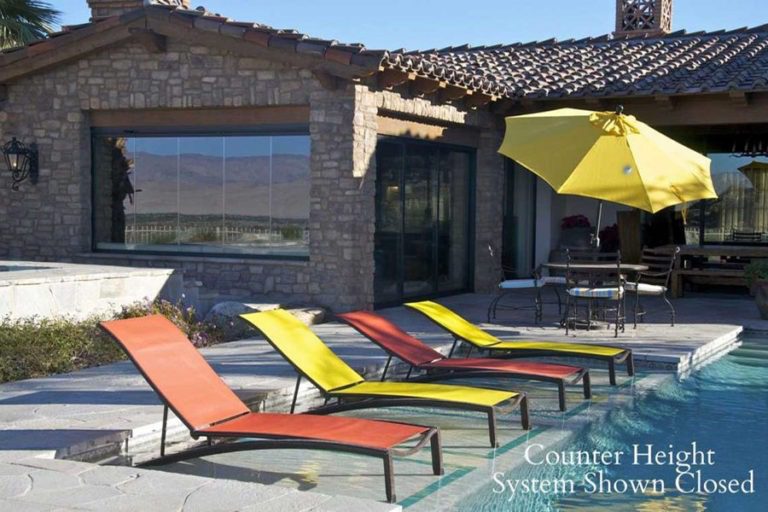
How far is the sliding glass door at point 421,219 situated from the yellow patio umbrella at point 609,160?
118 inches

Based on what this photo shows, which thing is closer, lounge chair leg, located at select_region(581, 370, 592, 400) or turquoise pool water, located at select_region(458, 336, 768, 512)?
turquoise pool water, located at select_region(458, 336, 768, 512)

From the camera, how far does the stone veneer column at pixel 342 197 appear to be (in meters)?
12.6

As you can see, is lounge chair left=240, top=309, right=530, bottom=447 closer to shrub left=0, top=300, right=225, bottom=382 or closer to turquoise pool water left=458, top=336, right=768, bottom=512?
turquoise pool water left=458, top=336, right=768, bottom=512

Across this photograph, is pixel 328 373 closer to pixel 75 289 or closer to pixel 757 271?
pixel 75 289

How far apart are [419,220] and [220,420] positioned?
884cm

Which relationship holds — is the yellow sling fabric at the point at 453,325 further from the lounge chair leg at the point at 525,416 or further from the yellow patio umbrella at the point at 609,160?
the lounge chair leg at the point at 525,416

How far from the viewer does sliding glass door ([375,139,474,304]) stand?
13.8m

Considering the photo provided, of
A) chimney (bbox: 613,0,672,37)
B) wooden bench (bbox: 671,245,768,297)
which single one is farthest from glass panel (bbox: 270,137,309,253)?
chimney (bbox: 613,0,672,37)

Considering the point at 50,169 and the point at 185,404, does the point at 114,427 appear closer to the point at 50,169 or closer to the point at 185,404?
the point at 185,404

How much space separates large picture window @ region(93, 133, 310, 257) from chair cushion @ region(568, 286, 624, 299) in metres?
3.77

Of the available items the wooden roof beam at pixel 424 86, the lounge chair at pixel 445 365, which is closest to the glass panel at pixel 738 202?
the wooden roof beam at pixel 424 86

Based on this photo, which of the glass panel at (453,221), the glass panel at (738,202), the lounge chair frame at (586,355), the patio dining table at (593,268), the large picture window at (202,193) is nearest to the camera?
the lounge chair frame at (586,355)

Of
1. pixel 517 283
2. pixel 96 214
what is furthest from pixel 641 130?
pixel 96 214

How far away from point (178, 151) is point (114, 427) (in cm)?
823
